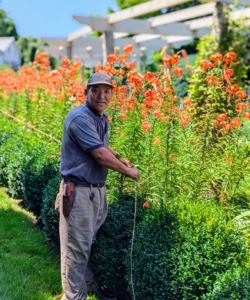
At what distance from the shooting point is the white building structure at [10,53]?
2585 inches

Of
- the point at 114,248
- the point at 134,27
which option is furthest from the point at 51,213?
the point at 134,27

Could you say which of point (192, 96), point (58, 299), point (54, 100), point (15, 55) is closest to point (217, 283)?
point (58, 299)

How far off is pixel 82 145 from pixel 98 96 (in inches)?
15.8

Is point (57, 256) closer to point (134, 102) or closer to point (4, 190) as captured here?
point (134, 102)

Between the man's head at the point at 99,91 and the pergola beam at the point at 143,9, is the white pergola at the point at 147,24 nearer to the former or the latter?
the pergola beam at the point at 143,9

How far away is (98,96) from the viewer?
3.28 metres

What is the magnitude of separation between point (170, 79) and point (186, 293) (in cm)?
183

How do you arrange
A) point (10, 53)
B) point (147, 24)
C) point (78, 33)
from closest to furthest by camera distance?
point (147, 24)
point (78, 33)
point (10, 53)

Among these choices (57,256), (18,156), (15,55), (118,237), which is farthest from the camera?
(15,55)

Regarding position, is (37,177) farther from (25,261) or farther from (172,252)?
(172,252)

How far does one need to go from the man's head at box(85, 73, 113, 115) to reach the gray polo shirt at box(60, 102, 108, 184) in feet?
0.18

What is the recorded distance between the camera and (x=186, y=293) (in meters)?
2.83

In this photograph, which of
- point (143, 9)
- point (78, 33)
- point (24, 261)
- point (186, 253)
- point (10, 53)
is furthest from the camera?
point (10, 53)

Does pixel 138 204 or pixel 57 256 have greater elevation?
pixel 138 204
